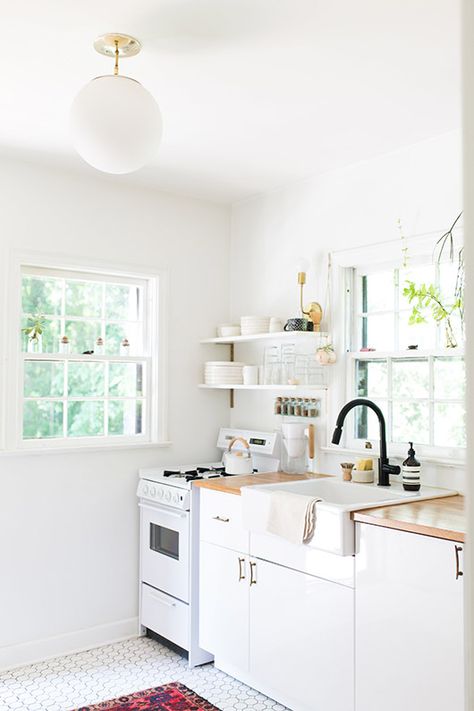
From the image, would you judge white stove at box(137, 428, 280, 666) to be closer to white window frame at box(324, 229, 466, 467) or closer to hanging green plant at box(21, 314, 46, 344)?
white window frame at box(324, 229, 466, 467)

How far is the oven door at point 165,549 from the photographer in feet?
12.1

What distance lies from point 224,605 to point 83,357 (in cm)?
158

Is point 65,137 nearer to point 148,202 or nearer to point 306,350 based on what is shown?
point 148,202

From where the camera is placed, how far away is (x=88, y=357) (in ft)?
13.1

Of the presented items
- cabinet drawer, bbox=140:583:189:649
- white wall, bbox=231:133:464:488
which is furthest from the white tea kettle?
cabinet drawer, bbox=140:583:189:649

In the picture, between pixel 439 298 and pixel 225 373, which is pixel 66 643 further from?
pixel 439 298

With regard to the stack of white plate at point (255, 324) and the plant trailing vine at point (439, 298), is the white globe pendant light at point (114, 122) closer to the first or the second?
the plant trailing vine at point (439, 298)

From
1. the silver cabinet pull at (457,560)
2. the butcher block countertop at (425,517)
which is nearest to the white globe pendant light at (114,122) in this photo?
the butcher block countertop at (425,517)

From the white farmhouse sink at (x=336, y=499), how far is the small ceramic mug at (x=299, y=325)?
84cm

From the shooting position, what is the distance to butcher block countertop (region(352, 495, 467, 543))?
2420mm

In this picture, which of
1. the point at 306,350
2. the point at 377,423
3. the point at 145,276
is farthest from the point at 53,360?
the point at 377,423

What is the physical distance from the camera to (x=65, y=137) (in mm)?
3373

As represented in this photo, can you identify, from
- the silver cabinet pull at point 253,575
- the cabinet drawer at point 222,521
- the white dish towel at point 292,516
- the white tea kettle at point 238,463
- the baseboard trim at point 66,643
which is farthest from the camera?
the white tea kettle at point 238,463

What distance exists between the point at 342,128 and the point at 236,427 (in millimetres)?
2064
